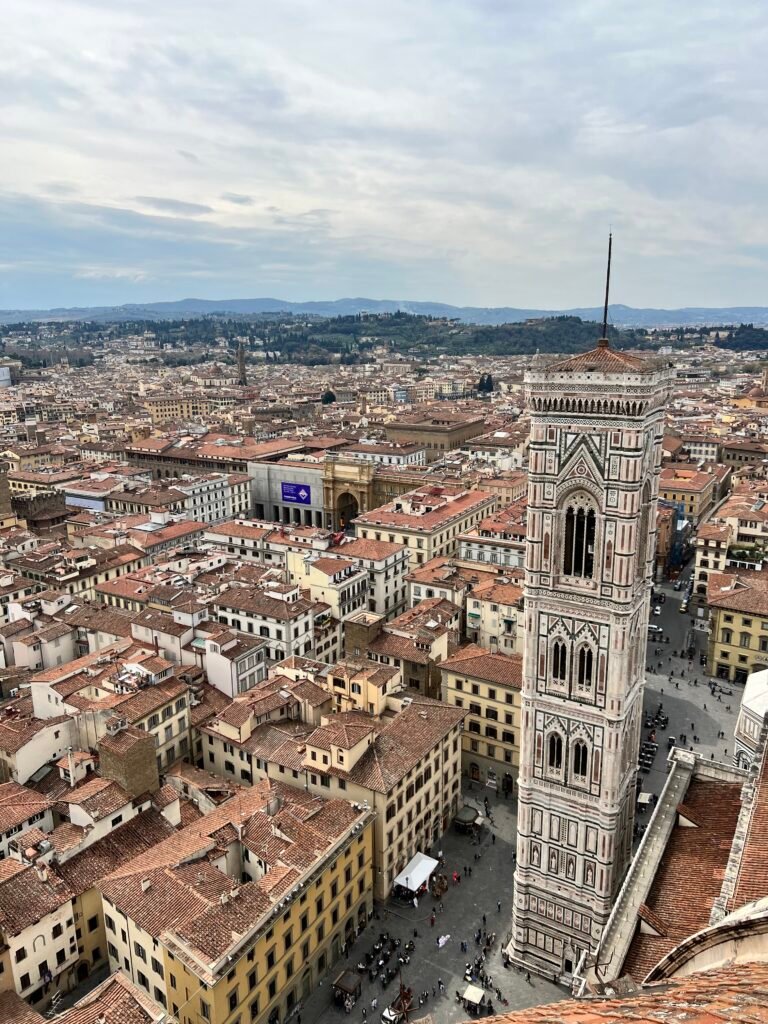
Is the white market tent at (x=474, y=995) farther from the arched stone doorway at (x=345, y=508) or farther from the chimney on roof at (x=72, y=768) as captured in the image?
the arched stone doorway at (x=345, y=508)

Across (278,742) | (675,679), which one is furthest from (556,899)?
(675,679)

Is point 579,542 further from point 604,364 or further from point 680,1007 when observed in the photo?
point 680,1007

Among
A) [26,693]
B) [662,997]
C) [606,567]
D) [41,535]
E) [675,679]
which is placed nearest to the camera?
[662,997]

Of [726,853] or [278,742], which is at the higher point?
[726,853]

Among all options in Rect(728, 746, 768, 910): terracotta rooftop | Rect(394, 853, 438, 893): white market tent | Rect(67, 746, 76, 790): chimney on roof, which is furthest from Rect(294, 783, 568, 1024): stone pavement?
Rect(67, 746, 76, 790): chimney on roof

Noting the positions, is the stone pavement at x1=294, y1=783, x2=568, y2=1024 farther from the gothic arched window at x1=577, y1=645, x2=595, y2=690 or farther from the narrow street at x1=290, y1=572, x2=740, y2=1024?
the gothic arched window at x1=577, y1=645, x2=595, y2=690

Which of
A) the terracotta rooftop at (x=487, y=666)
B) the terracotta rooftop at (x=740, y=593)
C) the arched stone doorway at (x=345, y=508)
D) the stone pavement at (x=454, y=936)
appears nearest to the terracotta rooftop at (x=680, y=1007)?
the stone pavement at (x=454, y=936)

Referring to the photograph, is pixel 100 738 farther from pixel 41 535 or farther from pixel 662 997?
pixel 41 535
